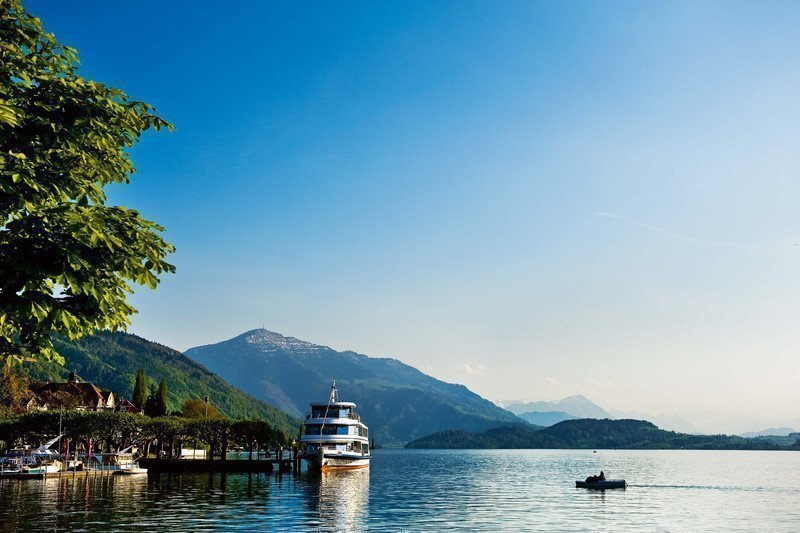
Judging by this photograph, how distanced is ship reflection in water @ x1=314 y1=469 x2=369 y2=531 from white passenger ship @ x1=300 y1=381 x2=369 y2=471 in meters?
2.60

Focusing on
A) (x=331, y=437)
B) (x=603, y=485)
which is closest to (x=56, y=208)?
(x=603, y=485)

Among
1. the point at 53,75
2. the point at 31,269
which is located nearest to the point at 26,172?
the point at 31,269

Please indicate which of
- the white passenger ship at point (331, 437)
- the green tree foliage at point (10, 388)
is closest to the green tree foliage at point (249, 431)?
the white passenger ship at point (331, 437)

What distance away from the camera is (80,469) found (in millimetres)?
95688

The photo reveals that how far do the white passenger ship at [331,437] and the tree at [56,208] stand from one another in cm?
8261

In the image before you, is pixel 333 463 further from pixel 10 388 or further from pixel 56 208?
pixel 56 208

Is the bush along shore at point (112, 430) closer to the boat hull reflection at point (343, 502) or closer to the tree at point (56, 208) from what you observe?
the boat hull reflection at point (343, 502)

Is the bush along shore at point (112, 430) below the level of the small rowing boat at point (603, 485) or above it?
above

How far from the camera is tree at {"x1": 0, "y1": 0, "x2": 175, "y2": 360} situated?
17188mm

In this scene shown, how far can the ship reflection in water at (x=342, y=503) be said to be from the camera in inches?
1870

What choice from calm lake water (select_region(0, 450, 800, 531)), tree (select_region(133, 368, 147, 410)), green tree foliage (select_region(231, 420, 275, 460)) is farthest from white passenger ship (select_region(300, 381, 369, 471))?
tree (select_region(133, 368, 147, 410))

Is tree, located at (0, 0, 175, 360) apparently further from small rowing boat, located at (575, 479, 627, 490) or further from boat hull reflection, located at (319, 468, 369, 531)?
small rowing boat, located at (575, 479, 627, 490)

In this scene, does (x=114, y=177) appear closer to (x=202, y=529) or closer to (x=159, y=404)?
(x=202, y=529)

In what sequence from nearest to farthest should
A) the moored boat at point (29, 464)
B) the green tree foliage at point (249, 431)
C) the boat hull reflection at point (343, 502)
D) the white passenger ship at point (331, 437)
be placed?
the boat hull reflection at point (343, 502), the moored boat at point (29, 464), the white passenger ship at point (331, 437), the green tree foliage at point (249, 431)
